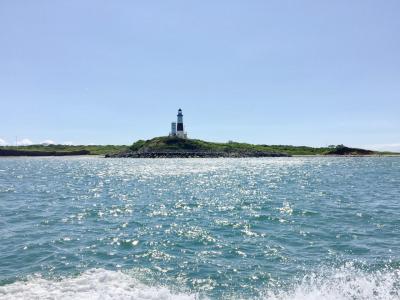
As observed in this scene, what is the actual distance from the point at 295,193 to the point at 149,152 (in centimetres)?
13982

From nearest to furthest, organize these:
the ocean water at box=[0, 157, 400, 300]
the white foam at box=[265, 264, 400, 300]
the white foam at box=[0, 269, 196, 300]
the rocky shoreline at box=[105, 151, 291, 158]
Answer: the white foam at box=[0, 269, 196, 300] → the white foam at box=[265, 264, 400, 300] → the ocean water at box=[0, 157, 400, 300] → the rocky shoreline at box=[105, 151, 291, 158]

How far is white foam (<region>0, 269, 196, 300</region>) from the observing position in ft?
46.3

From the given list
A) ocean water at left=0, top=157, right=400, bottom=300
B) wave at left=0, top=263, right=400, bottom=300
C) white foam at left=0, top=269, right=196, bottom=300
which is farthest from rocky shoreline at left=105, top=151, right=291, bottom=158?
wave at left=0, top=263, right=400, bottom=300

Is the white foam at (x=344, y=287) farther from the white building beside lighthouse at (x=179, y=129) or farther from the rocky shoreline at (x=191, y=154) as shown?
the white building beside lighthouse at (x=179, y=129)

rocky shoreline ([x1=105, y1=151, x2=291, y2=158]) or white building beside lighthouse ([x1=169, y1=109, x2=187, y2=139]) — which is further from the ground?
white building beside lighthouse ([x1=169, y1=109, x2=187, y2=139])

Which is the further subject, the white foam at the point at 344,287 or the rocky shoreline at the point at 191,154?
the rocky shoreline at the point at 191,154

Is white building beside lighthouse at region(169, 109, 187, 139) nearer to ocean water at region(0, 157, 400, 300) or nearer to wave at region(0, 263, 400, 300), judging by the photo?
ocean water at region(0, 157, 400, 300)

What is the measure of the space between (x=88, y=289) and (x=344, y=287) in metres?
10.2

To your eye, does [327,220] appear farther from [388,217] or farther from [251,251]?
[251,251]

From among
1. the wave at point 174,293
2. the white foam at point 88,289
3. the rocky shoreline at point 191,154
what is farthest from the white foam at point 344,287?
the rocky shoreline at point 191,154

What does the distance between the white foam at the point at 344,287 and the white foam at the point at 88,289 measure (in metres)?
4.03

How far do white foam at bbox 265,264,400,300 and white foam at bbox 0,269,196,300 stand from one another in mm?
4026

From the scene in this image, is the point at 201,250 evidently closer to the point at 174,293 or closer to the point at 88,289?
the point at 174,293

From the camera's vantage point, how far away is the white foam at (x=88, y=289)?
46.3 feet
